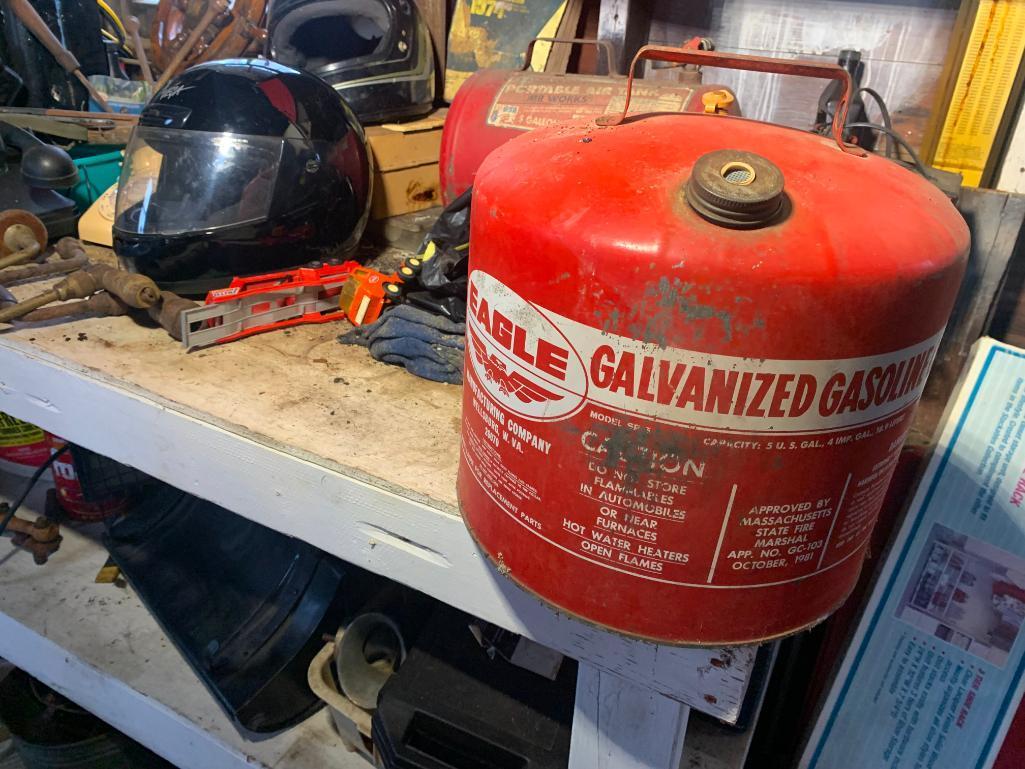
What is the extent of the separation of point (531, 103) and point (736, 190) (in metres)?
0.78

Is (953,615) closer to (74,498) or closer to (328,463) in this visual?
(328,463)

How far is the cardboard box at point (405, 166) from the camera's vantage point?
1.33 meters

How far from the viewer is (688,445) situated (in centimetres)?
39

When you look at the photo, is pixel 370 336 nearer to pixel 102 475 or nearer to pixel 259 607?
pixel 259 607

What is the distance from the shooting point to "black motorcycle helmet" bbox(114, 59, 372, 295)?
3.32 feet

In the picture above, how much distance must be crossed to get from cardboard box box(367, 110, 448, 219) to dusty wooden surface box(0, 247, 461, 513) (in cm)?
43

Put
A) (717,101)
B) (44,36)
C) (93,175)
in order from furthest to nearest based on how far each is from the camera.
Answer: (44,36), (93,175), (717,101)

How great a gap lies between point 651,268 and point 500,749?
2.21 feet

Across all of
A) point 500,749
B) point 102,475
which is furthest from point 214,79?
point 500,749

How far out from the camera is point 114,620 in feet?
3.88

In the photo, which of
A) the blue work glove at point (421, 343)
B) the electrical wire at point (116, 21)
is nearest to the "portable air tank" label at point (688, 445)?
the blue work glove at point (421, 343)

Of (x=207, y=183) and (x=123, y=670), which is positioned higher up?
(x=207, y=183)

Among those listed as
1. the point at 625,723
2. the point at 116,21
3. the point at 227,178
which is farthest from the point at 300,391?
the point at 116,21

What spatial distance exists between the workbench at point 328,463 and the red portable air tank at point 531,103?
36 cm
